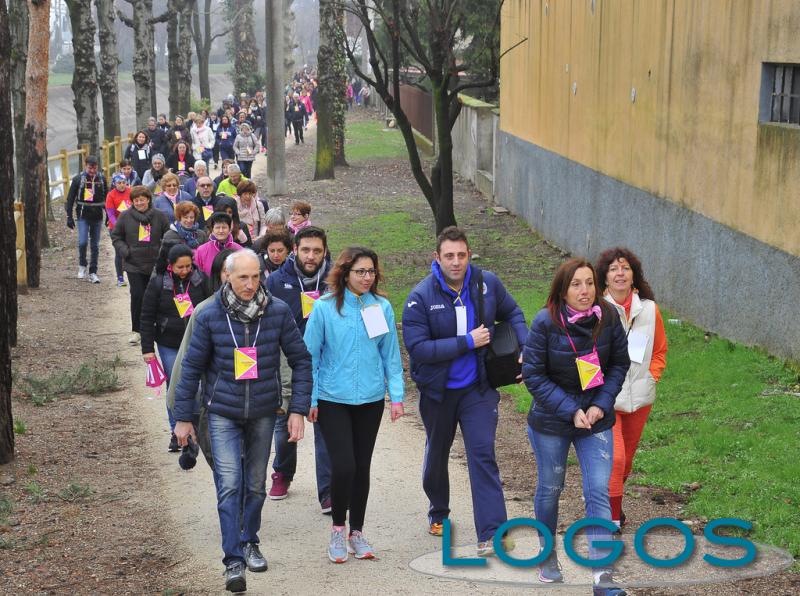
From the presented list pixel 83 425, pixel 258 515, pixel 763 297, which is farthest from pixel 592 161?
pixel 258 515

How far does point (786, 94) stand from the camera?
37.8ft

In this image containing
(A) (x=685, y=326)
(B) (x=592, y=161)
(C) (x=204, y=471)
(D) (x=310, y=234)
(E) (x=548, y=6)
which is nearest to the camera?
(D) (x=310, y=234)

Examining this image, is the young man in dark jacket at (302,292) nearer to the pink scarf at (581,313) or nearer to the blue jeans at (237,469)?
the blue jeans at (237,469)

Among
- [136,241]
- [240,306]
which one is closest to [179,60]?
[136,241]

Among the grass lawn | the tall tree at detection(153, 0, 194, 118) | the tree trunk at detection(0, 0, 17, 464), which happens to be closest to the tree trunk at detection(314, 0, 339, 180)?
the tall tree at detection(153, 0, 194, 118)

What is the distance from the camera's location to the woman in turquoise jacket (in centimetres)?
701

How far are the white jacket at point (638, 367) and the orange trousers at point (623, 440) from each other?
7cm

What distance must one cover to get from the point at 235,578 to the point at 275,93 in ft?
75.3

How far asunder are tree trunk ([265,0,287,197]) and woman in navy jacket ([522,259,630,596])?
22.4 m

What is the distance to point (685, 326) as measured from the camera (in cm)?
1326

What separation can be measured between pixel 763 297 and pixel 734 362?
647 mm

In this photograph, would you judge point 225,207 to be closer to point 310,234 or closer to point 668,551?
point 310,234

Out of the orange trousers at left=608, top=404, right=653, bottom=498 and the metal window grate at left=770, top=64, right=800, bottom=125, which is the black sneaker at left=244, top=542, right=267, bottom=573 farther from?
the metal window grate at left=770, top=64, right=800, bottom=125

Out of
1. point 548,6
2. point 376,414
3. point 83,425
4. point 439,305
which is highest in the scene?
point 548,6
